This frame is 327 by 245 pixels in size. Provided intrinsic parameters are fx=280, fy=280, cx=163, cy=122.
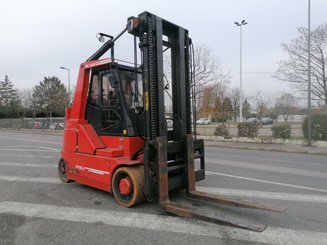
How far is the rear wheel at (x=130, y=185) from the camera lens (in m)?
5.09

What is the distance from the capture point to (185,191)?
19.2ft

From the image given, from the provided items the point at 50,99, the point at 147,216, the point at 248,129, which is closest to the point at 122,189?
the point at 147,216

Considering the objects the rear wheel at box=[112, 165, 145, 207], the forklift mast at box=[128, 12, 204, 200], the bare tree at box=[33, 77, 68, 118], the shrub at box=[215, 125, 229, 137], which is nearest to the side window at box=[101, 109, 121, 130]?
the forklift mast at box=[128, 12, 204, 200]

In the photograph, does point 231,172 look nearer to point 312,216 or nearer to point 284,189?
point 284,189

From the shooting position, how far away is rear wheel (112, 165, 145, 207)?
5.09 m

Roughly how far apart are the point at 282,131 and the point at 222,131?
4414mm

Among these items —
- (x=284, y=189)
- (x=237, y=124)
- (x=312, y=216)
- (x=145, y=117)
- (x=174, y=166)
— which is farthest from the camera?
(x=237, y=124)

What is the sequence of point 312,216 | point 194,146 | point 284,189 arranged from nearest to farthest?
point 312,216 < point 194,146 < point 284,189

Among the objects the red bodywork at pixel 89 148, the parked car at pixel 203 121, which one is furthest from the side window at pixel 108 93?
the parked car at pixel 203 121

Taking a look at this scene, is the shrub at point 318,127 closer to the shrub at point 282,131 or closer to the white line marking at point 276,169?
the shrub at point 282,131

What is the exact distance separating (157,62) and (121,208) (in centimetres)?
279

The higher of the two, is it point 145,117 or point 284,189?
point 145,117

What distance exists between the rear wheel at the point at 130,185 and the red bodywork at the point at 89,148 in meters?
0.13

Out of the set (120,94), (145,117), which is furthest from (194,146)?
(120,94)
